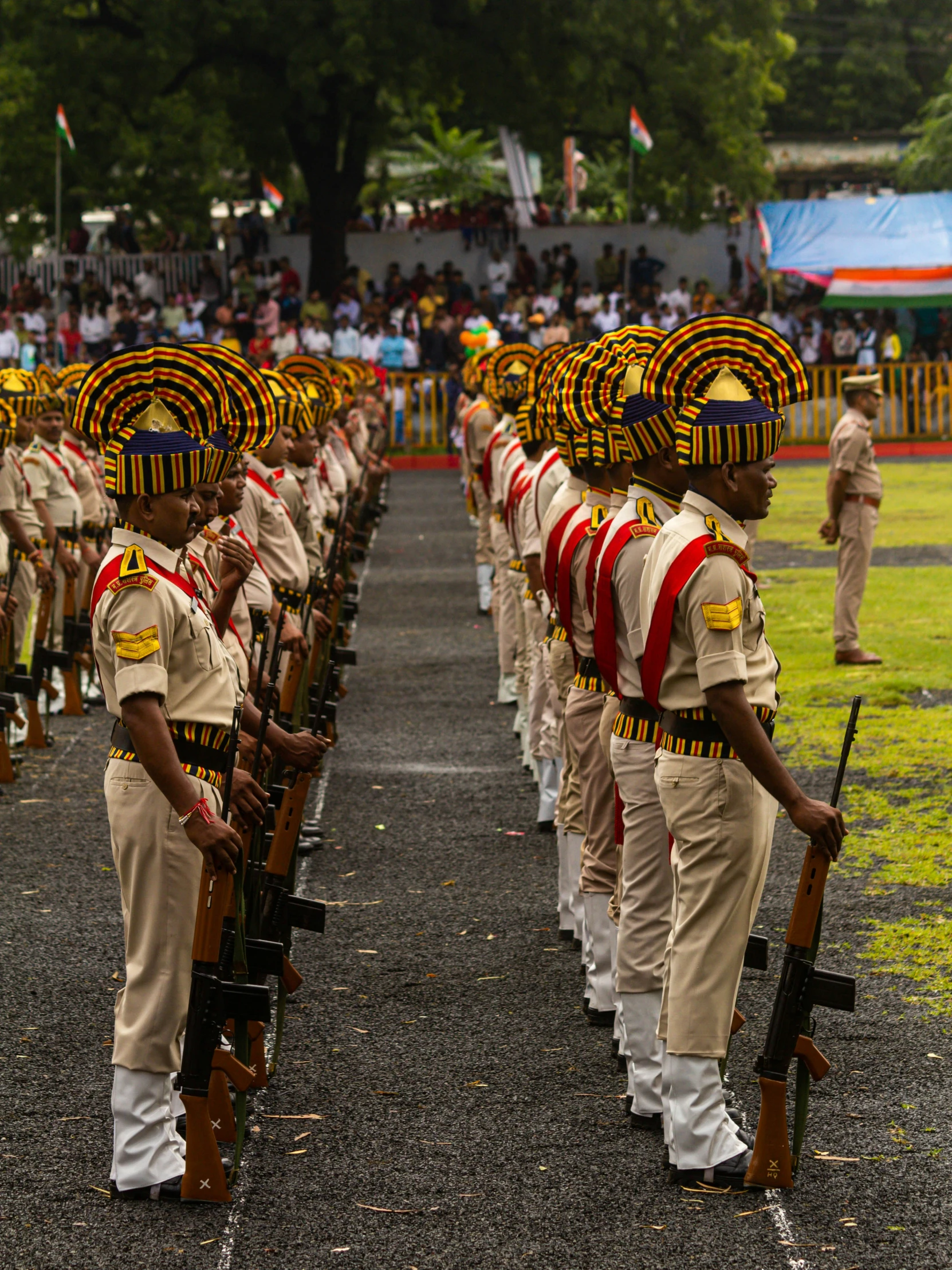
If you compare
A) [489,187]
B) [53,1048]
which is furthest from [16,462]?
[489,187]

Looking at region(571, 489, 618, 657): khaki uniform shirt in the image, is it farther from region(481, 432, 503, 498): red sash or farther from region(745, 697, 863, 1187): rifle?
region(481, 432, 503, 498): red sash

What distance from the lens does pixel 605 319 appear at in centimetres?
3522

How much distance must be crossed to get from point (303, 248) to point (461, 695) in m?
28.2

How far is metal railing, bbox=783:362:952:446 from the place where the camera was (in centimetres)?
3328

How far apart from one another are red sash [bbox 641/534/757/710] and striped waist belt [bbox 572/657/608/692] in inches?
59.7

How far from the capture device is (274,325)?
35.5 meters

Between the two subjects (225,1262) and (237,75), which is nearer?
(225,1262)

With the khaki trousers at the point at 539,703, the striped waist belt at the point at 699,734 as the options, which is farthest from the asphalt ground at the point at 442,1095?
the striped waist belt at the point at 699,734

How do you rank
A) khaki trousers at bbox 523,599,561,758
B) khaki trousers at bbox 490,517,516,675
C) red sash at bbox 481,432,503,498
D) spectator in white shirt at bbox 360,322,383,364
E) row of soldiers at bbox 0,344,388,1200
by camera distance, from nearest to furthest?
1. row of soldiers at bbox 0,344,388,1200
2. khaki trousers at bbox 523,599,561,758
3. khaki trousers at bbox 490,517,516,675
4. red sash at bbox 481,432,503,498
5. spectator in white shirt at bbox 360,322,383,364

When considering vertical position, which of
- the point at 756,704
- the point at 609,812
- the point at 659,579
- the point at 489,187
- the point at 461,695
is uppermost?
the point at 489,187

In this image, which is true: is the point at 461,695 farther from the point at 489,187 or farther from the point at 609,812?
the point at 489,187

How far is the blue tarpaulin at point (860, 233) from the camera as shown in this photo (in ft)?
112

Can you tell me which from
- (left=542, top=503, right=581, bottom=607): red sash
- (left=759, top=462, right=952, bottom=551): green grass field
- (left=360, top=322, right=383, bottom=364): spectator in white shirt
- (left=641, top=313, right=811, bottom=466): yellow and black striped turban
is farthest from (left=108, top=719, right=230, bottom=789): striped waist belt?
(left=360, top=322, right=383, bottom=364): spectator in white shirt

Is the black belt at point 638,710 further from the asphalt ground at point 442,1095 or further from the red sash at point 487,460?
the red sash at point 487,460
